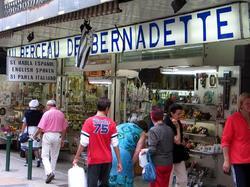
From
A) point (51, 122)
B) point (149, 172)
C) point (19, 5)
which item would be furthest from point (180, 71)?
point (19, 5)

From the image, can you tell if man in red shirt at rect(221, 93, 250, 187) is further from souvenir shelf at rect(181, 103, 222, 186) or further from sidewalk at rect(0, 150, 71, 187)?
sidewalk at rect(0, 150, 71, 187)

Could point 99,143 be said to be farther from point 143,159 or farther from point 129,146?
point 143,159

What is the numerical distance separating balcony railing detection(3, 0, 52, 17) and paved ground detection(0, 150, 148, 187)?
3.83 meters

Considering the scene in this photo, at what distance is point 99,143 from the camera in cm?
748

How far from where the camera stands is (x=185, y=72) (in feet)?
34.5

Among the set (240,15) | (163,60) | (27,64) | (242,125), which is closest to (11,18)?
(27,64)

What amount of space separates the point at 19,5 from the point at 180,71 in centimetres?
455

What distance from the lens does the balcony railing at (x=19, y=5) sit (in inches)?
433

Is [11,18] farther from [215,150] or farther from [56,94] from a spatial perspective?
[215,150]

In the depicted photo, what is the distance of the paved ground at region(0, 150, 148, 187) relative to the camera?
9883 millimetres

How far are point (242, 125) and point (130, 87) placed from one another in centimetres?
569

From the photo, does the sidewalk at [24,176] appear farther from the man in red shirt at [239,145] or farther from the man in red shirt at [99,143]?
the man in red shirt at [239,145]

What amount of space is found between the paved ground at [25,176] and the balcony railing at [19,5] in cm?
383

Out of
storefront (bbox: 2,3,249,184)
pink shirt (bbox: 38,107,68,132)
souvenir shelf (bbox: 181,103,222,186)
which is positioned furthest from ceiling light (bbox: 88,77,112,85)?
souvenir shelf (bbox: 181,103,222,186)
